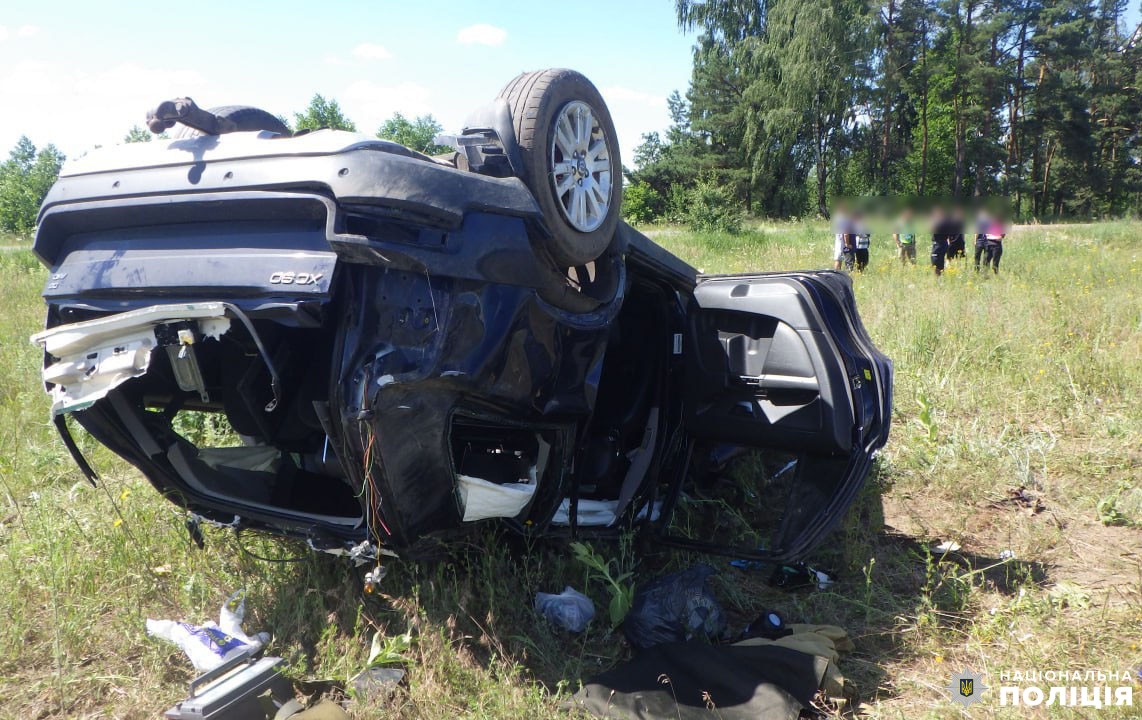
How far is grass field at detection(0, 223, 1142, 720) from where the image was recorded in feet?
8.87

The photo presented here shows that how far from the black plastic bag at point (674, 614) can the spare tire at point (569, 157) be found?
Answer: 53.7 inches

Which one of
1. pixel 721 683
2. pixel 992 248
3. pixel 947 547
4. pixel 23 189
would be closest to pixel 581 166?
pixel 721 683

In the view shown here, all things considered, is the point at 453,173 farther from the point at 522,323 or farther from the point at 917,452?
the point at 917,452

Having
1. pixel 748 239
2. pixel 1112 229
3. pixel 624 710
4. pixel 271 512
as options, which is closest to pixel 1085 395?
pixel 624 710

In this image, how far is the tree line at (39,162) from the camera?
3766cm

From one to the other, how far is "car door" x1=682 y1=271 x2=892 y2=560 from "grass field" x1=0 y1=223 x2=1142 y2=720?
51 cm

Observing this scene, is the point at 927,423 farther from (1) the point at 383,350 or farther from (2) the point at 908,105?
(2) the point at 908,105

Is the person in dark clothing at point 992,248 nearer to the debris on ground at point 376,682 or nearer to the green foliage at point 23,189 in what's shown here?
the debris on ground at point 376,682

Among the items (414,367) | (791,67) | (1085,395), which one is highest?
(791,67)

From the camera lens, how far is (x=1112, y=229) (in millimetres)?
18469

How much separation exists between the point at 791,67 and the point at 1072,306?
23353 mm

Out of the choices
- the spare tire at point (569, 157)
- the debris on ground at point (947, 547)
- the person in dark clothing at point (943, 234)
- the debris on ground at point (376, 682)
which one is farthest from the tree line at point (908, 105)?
the debris on ground at point (376, 682)

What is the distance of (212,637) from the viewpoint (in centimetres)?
286

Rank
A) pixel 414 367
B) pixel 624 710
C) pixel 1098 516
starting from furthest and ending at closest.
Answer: pixel 1098 516 < pixel 624 710 < pixel 414 367
